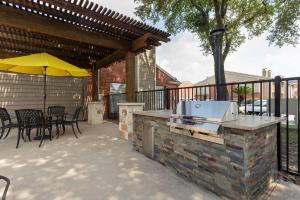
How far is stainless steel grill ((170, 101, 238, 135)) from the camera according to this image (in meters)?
2.00

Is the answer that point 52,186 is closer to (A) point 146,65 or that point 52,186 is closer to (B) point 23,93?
(B) point 23,93

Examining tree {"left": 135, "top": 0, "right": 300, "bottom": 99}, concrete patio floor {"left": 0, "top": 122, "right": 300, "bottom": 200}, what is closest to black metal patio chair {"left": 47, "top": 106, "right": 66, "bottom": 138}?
concrete patio floor {"left": 0, "top": 122, "right": 300, "bottom": 200}

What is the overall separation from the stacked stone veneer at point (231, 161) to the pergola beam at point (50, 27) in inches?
130

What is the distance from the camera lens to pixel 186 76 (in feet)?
123

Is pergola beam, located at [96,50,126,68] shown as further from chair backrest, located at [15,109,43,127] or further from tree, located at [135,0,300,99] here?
tree, located at [135,0,300,99]

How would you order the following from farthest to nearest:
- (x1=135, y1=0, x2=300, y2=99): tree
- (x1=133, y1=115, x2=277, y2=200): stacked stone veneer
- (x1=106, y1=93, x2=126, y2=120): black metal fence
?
1. (x1=106, y1=93, x2=126, y2=120): black metal fence
2. (x1=135, y1=0, x2=300, y2=99): tree
3. (x1=133, y1=115, x2=277, y2=200): stacked stone veneer

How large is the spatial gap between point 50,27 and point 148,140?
3.25m

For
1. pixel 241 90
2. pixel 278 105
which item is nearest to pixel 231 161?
pixel 278 105

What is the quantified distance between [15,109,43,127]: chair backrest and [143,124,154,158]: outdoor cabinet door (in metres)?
2.69

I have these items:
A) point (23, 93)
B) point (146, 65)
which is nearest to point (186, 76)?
point (146, 65)

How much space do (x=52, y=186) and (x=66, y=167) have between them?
0.60 m

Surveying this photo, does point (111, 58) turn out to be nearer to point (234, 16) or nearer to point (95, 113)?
point (95, 113)

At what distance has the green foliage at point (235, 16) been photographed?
8523 mm

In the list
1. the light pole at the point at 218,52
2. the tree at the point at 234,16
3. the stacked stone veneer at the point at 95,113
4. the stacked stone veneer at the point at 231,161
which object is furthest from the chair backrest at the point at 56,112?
the tree at the point at 234,16
